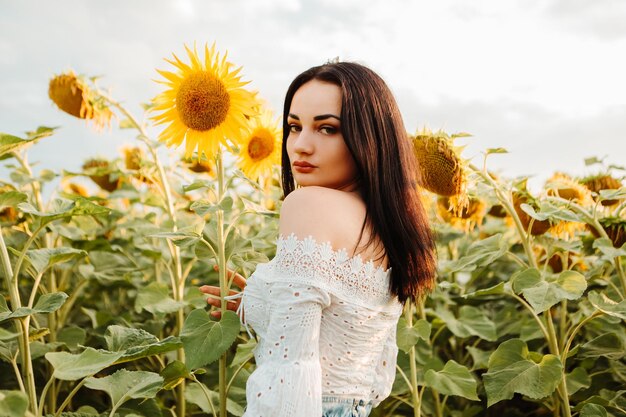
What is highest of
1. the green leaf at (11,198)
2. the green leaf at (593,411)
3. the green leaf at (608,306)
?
the green leaf at (11,198)

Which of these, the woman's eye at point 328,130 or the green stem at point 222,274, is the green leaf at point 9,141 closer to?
the green stem at point 222,274

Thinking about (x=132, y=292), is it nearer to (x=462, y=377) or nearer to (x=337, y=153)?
(x=462, y=377)

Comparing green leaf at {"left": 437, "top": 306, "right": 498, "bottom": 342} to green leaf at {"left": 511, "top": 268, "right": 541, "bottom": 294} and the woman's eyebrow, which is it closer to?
green leaf at {"left": 511, "top": 268, "right": 541, "bottom": 294}

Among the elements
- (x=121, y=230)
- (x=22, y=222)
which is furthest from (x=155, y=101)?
(x=121, y=230)

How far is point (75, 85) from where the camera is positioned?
2.73 metres

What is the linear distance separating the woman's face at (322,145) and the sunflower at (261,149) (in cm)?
90

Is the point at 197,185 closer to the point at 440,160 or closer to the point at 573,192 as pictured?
the point at 440,160

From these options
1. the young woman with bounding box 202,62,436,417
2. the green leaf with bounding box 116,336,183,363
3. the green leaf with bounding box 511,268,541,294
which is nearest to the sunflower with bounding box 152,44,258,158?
the young woman with bounding box 202,62,436,417

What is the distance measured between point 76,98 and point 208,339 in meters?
1.47

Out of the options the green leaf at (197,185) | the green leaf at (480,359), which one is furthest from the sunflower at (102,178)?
the green leaf at (480,359)

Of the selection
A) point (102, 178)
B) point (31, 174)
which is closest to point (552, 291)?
point (31, 174)

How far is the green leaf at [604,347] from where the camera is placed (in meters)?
2.54

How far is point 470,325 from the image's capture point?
2783mm

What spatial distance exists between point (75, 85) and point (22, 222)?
2.55 feet
